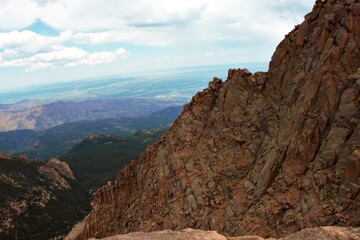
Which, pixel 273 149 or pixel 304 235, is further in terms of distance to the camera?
pixel 273 149

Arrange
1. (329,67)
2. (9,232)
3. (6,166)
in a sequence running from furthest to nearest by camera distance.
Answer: (6,166), (9,232), (329,67)

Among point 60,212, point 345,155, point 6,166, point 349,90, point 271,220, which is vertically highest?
point 349,90

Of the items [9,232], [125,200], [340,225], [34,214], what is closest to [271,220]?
[340,225]

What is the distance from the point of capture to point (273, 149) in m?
38.2

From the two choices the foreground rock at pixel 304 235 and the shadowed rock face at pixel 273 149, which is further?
the shadowed rock face at pixel 273 149

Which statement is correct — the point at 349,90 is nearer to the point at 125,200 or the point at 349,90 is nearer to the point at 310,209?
the point at 310,209

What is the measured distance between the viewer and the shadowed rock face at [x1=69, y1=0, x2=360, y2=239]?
3098 cm

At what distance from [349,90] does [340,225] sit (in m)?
12.2

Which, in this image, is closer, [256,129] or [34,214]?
[256,129]

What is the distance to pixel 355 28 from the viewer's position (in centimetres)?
3475

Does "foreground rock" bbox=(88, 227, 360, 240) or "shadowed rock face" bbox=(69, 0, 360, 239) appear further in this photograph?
"shadowed rock face" bbox=(69, 0, 360, 239)

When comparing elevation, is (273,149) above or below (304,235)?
above

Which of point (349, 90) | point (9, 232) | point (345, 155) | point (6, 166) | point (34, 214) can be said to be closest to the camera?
point (345, 155)

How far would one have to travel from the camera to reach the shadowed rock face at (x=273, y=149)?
31.0m
